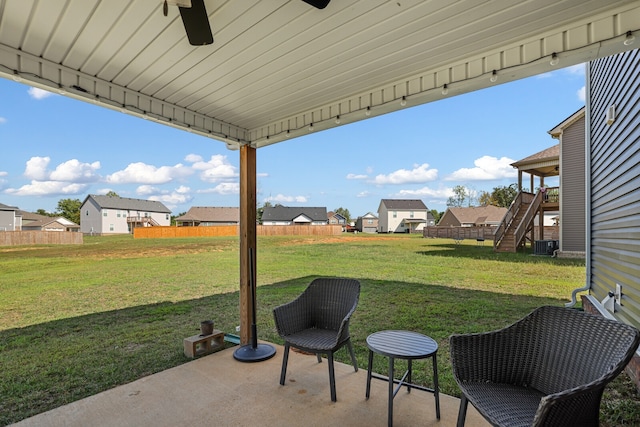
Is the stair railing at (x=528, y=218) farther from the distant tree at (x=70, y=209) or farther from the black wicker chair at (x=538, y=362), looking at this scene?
the distant tree at (x=70, y=209)

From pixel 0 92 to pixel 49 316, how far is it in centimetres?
793

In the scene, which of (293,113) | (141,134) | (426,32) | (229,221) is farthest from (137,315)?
(229,221)

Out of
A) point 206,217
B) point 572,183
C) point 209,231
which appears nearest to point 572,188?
point 572,183

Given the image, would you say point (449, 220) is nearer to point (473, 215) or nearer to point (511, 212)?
point (473, 215)

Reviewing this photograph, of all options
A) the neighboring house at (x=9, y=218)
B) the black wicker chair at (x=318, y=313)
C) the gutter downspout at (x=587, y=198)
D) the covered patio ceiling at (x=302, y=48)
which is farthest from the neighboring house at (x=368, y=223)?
the covered patio ceiling at (x=302, y=48)

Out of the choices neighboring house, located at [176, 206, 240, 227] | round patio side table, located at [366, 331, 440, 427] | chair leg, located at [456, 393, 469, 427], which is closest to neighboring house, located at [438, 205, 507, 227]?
neighboring house, located at [176, 206, 240, 227]

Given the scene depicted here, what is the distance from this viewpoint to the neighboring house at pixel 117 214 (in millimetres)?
17984

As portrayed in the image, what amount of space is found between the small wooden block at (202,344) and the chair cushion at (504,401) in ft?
8.25

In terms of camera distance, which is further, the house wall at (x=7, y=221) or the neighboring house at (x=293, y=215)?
the neighboring house at (x=293, y=215)

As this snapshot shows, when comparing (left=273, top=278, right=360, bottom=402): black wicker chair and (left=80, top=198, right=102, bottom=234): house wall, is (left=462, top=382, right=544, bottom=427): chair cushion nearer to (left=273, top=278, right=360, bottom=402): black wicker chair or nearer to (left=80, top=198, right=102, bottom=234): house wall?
(left=273, top=278, right=360, bottom=402): black wicker chair

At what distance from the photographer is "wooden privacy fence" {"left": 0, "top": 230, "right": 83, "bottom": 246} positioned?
1170 cm

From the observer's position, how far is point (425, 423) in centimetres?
206

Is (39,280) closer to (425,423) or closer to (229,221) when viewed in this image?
(425,423)

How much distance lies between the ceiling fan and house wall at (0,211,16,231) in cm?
1598
